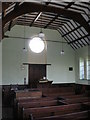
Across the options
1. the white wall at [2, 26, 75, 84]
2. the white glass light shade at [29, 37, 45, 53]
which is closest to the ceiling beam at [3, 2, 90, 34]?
the white glass light shade at [29, 37, 45, 53]

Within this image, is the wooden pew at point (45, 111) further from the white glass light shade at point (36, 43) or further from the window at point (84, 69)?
the window at point (84, 69)

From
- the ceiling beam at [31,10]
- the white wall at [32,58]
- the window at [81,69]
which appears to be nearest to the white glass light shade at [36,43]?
the white wall at [32,58]

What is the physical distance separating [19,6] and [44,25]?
4261mm

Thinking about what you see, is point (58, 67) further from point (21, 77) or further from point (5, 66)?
point (5, 66)

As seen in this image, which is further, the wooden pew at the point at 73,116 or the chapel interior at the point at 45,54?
the chapel interior at the point at 45,54

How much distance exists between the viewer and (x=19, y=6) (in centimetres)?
651

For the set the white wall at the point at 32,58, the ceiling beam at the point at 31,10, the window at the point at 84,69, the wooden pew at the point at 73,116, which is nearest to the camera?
the wooden pew at the point at 73,116

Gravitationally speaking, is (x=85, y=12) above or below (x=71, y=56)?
above

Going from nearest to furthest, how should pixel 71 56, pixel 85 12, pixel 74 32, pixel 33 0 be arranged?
pixel 33 0 < pixel 85 12 < pixel 74 32 < pixel 71 56

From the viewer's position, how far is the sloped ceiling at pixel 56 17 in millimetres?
6511

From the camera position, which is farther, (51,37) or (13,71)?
(51,37)

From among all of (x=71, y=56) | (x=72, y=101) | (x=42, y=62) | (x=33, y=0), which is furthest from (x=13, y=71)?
(x=72, y=101)

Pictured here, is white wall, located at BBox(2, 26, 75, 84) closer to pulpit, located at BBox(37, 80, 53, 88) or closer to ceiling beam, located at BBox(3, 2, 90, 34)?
pulpit, located at BBox(37, 80, 53, 88)

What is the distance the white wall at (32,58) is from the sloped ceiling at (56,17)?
1.83ft
